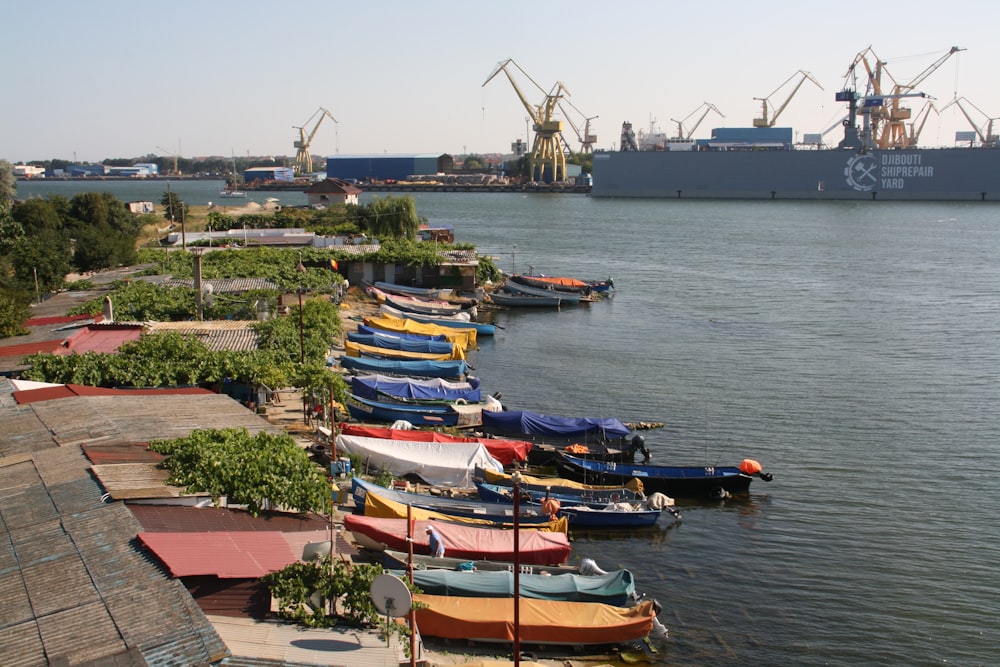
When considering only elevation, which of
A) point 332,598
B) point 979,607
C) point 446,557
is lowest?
point 979,607

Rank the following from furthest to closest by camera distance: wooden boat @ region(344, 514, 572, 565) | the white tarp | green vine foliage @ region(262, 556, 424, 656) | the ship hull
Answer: the ship hull < the white tarp < wooden boat @ region(344, 514, 572, 565) < green vine foliage @ region(262, 556, 424, 656)

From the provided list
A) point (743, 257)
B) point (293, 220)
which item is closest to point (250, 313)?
point (293, 220)

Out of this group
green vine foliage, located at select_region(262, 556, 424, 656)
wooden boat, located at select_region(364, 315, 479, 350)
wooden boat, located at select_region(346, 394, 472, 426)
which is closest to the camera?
green vine foliage, located at select_region(262, 556, 424, 656)

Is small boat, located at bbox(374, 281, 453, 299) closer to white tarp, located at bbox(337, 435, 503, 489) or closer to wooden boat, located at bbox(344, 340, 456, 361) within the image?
wooden boat, located at bbox(344, 340, 456, 361)

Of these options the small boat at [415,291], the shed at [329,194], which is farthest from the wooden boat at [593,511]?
the shed at [329,194]

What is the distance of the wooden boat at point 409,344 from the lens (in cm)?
2166

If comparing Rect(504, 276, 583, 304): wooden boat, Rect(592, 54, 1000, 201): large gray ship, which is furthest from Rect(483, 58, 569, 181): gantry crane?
→ Rect(504, 276, 583, 304): wooden boat

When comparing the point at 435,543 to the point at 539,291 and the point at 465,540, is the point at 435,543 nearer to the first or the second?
the point at 465,540

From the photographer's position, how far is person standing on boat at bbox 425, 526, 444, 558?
35.4 ft

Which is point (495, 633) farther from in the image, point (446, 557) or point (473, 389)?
point (473, 389)

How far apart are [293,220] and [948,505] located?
34690 mm

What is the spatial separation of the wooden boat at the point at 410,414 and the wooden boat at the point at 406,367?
2476 mm

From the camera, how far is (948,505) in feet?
47.9

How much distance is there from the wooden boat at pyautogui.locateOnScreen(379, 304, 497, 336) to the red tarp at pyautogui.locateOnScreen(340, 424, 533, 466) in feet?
34.5
